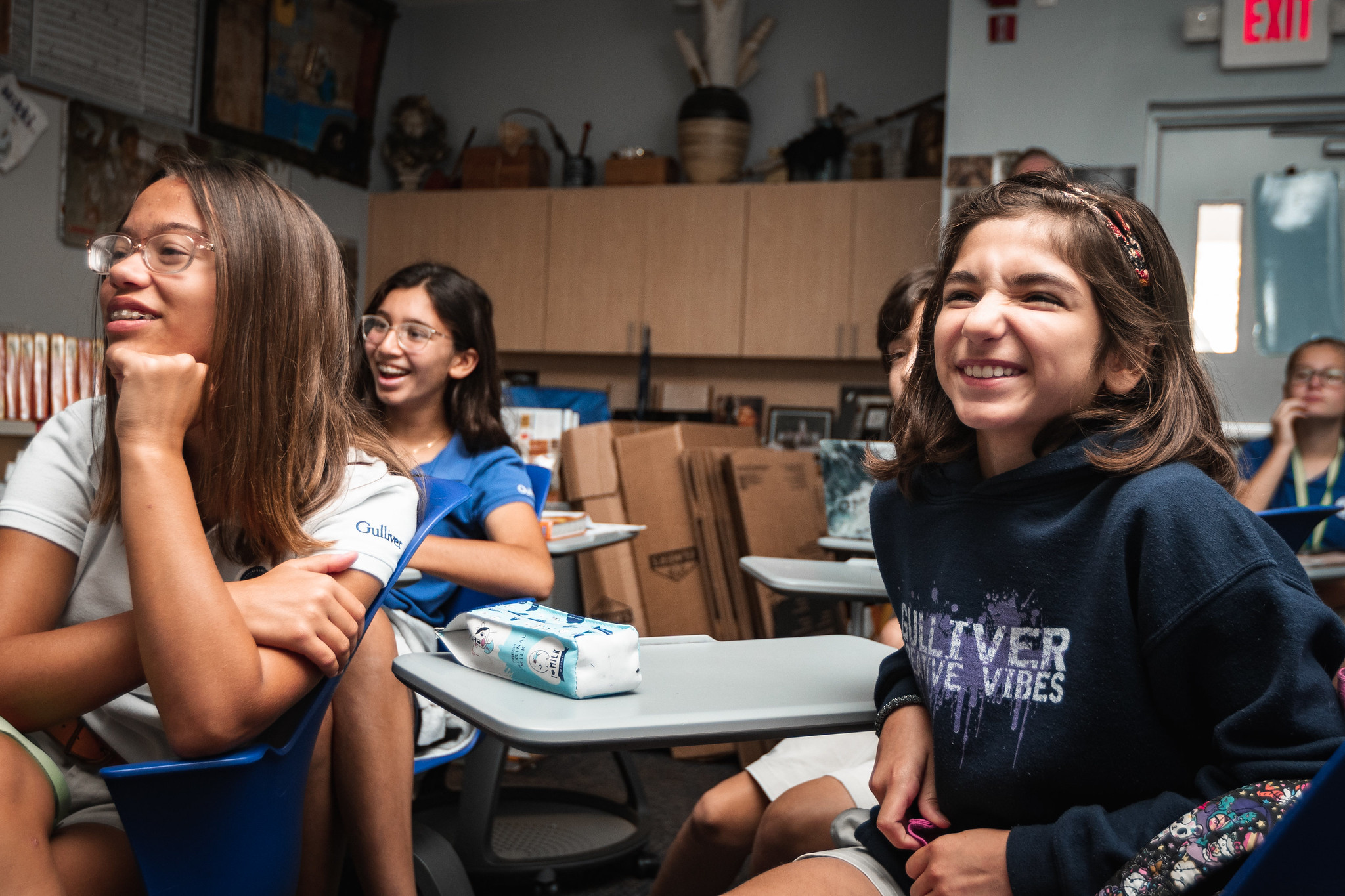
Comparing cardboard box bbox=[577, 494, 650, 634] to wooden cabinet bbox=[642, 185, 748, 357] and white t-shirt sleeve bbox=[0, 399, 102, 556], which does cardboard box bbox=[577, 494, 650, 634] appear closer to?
wooden cabinet bbox=[642, 185, 748, 357]

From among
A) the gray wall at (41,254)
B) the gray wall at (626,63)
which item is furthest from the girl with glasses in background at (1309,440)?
the gray wall at (41,254)

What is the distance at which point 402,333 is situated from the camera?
6.61 ft

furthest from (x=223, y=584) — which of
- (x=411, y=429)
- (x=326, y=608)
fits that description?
(x=411, y=429)

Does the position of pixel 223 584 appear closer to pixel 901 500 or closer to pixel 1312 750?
pixel 901 500

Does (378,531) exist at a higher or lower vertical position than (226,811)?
higher

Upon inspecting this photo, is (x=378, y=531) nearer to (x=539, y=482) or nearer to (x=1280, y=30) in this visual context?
(x=539, y=482)

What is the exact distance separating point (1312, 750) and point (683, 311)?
4.48 m

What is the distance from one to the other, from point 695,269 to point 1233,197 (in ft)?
7.54

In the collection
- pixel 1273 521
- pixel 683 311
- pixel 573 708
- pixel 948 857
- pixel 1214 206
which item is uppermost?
pixel 1214 206

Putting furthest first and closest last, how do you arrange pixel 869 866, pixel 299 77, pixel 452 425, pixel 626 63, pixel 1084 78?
1. pixel 626 63
2. pixel 299 77
3. pixel 1084 78
4. pixel 452 425
5. pixel 869 866

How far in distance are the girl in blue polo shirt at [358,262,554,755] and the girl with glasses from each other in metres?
0.48

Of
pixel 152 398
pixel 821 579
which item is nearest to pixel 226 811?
pixel 152 398

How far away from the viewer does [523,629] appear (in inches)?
36.1

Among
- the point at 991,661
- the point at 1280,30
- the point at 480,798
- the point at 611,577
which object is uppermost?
the point at 1280,30
